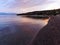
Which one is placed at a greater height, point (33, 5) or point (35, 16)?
point (33, 5)

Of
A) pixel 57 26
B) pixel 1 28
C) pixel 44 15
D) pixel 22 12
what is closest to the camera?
pixel 57 26

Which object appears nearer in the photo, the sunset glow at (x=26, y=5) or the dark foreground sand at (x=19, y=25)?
the dark foreground sand at (x=19, y=25)

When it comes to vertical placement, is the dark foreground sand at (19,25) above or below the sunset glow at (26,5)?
below

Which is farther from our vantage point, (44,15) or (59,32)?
(44,15)

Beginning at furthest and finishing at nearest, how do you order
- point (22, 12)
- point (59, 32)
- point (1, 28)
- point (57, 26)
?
1. point (22, 12)
2. point (1, 28)
3. point (57, 26)
4. point (59, 32)

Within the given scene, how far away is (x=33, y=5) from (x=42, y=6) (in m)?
0.13

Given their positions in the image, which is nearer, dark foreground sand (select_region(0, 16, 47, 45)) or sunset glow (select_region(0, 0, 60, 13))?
dark foreground sand (select_region(0, 16, 47, 45))

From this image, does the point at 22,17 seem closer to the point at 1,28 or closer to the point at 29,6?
the point at 29,6

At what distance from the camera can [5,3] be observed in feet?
7.43

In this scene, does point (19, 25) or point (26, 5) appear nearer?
point (19, 25)

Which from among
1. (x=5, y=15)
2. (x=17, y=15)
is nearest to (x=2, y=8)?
(x=5, y=15)

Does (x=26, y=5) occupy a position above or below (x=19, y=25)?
above

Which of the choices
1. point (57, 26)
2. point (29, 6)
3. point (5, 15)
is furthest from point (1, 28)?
point (57, 26)

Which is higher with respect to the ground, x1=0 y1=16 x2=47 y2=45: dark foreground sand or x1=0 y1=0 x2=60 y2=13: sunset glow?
x1=0 y1=0 x2=60 y2=13: sunset glow
